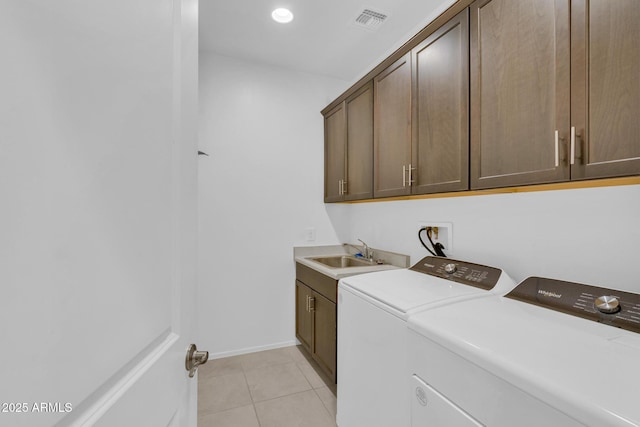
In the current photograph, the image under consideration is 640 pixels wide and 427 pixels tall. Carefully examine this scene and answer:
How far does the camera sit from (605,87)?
34.8 inches

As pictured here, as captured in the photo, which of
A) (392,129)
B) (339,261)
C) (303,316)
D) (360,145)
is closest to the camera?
(392,129)

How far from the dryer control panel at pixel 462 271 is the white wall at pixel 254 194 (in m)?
1.40

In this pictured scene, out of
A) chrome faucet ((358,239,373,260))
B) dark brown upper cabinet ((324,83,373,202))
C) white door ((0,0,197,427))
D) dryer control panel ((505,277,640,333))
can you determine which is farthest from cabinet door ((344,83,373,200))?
white door ((0,0,197,427))

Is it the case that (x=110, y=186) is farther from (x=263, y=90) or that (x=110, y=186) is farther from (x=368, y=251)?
(x=263, y=90)

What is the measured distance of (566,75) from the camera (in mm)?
975

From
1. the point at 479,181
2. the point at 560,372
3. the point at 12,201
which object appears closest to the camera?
the point at 12,201

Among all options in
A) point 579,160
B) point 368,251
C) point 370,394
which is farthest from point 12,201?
point 368,251

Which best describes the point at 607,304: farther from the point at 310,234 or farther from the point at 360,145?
the point at 310,234

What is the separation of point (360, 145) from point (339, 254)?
1.20m

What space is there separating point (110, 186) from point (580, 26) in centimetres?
142

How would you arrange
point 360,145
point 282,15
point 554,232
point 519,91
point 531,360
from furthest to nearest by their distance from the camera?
point 360,145 → point 282,15 → point 554,232 → point 519,91 → point 531,360

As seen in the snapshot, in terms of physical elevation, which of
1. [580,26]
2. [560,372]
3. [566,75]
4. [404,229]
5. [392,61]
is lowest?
[560,372]

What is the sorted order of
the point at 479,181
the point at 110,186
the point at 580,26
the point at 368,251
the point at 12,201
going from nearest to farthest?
the point at 12,201, the point at 110,186, the point at 580,26, the point at 479,181, the point at 368,251

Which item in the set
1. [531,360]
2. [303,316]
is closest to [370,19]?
[531,360]
